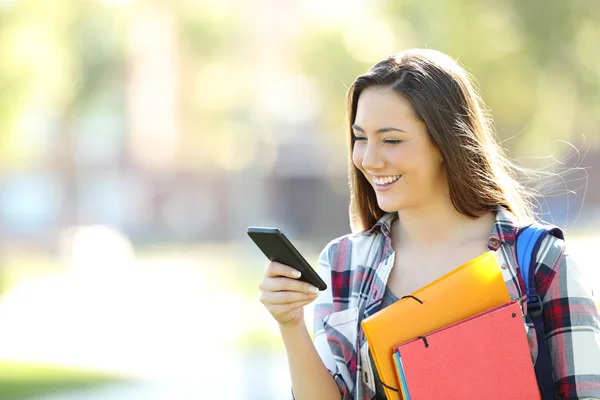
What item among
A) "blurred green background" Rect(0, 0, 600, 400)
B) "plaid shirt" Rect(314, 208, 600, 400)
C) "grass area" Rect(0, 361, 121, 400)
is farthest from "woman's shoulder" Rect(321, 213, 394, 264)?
"grass area" Rect(0, 361, 121, 400)

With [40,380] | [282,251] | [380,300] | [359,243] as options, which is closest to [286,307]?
[282,251]

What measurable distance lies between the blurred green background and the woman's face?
477 millimetres

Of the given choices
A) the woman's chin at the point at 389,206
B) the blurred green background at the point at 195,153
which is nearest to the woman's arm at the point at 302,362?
the woman's chin at the point at 389,206

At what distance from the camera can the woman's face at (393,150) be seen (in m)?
2.69

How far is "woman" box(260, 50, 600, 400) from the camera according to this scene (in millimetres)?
Result: 2664

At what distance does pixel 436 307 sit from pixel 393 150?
1.55 ft

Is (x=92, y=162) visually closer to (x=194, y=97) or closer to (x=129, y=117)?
(x=129, y=117)

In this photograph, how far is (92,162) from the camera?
36.2 m

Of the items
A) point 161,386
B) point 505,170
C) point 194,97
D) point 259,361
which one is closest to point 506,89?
point 259,361

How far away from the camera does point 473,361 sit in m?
2.46

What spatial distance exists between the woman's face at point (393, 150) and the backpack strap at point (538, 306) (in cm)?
36

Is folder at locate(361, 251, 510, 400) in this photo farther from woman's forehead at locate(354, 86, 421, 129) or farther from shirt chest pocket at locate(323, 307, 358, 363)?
woman's forehead at locate(354, 86, 421, 129)

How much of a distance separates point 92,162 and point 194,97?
4.54m

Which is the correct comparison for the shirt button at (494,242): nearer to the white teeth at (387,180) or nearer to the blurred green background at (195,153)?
the blurred green background at (195,153)
